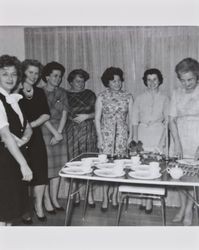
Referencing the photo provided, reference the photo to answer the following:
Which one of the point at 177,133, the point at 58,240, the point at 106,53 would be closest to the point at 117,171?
the point at 58,240

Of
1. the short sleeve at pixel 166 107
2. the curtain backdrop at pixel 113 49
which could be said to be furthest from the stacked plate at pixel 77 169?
the curtain backdrop at pixel 113 49

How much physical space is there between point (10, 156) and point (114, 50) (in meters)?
1.77

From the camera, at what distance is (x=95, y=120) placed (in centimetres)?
321

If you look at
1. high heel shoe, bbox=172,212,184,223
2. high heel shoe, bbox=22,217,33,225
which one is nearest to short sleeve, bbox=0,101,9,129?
high heel shoe, bbox=22,217,33,225

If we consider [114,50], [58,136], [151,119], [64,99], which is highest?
[114,50]

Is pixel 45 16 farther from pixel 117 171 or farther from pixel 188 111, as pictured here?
pixel 188 111

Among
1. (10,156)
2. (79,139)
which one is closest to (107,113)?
(79,139)

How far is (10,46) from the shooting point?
3.12 meters

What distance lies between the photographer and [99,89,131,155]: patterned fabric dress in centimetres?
320

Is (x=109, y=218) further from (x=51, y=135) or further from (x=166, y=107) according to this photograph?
(x=166, y=107)

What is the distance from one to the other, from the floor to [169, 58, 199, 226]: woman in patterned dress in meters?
0.18

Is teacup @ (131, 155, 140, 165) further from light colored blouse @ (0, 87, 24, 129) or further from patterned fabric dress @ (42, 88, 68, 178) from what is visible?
patterned fabric dress @ (42, 88, 68, 178)

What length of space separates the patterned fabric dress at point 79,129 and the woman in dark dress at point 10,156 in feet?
3.91

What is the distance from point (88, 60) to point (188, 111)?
→ 1.16 metres
